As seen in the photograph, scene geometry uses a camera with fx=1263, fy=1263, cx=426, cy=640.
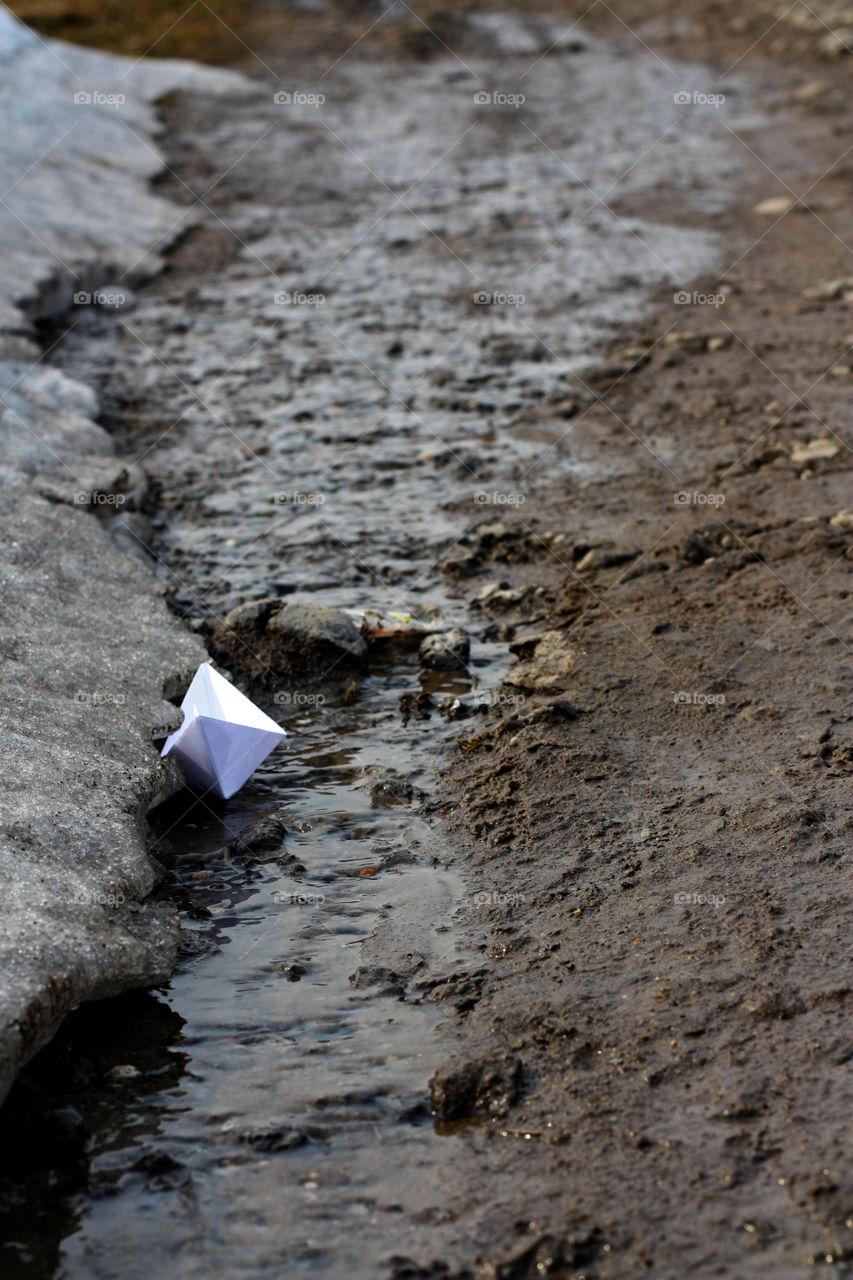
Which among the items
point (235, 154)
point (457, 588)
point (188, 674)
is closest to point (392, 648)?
point (457, 588)

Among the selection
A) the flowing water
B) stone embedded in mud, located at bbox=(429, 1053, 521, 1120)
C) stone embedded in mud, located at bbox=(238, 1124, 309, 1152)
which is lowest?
the flowing water

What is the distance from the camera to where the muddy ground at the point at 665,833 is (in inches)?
113

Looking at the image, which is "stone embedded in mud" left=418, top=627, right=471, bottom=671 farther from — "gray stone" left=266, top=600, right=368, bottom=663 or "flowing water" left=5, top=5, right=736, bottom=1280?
"gray stone" left=266, top=600, right=368, bottom=663

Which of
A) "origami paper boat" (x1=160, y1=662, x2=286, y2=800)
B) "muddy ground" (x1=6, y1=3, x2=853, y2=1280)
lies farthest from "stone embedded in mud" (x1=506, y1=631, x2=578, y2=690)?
"origami paper boat" (x1=160, y1=662, x2=286, y2=800)

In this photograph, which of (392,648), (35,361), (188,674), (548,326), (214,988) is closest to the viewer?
(214,988)

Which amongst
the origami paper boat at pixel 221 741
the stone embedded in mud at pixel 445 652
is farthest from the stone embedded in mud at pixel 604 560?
the origami paper boat at pixel 221 741

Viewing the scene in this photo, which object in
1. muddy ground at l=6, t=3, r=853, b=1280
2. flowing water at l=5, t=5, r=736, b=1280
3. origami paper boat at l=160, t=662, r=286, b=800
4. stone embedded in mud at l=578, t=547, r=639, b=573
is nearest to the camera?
muddy ground at l=6, t=3, r=853, b=1280

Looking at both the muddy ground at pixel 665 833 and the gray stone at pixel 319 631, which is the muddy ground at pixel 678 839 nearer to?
the muddy ground at pixel 665 833

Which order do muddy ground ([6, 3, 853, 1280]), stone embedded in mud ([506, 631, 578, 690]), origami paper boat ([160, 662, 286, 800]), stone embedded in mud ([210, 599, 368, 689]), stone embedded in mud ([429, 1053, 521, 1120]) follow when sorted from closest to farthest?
muddy ground ([6, 3, 853, 1280]) < stone embedded in mud ([429, 1053, 521, 1120]) < origami paper boat ([160, 662, 286, 800]) < stone embedded in mud ([506, 631, 578, 690]) < stone embedded in mud ([210, 599, 368, 689])

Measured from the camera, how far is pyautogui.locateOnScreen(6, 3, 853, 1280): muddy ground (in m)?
2.88

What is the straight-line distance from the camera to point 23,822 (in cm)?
375

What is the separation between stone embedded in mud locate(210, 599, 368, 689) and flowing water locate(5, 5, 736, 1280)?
0.45ft

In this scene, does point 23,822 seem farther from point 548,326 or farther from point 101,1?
point 101,1

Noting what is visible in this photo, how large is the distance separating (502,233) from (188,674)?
7.82 meters
